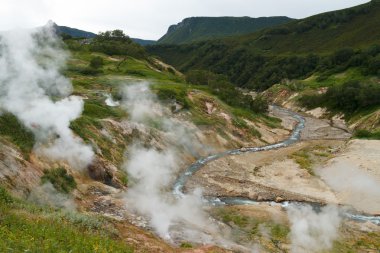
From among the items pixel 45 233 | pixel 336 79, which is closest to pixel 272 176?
pixel 45 233

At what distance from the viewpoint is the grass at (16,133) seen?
29688 mm

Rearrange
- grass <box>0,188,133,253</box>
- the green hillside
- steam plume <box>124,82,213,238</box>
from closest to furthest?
1. grass <box>0,188,133,253</box>
2. steam plume <box>124,82,213,238</box>
3. the green hillside

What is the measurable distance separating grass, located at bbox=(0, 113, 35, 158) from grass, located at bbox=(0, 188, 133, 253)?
892 centimetres

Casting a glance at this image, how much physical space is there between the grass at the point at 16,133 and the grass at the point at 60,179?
218cm

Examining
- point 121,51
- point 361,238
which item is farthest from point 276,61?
point 361,238

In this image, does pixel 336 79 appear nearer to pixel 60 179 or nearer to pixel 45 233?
pixel 60 179

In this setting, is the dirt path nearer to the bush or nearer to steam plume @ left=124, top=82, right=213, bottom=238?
steam plume @ left=124, top=82, right=213, bottom=238

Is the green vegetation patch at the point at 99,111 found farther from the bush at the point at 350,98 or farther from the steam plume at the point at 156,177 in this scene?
the bush at the point at 350,98

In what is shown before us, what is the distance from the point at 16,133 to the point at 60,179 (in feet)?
16.8

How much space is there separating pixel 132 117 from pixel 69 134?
17.4 m

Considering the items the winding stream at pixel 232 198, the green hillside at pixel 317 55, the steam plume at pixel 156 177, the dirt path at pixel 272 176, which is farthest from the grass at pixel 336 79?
the steam plume at pixel 156 177

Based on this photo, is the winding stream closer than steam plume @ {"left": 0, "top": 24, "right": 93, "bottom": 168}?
No

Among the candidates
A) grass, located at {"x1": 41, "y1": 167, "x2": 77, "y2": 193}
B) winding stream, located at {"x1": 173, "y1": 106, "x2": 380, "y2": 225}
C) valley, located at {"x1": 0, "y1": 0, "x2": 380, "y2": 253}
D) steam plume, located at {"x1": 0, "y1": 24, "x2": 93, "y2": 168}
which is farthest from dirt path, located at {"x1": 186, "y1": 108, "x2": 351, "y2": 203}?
grass, located at {"x1": 41, "y1": 167, "x2": 77, "y2": 193}

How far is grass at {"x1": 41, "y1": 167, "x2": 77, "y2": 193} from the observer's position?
28.0 meters
